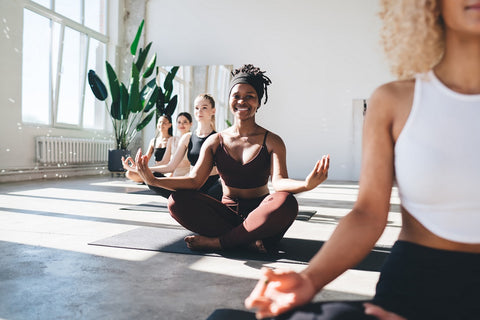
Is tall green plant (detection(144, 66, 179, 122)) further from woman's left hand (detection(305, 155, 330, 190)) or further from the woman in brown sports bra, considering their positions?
woman's left hand (detection(305, 155, 330, 190))

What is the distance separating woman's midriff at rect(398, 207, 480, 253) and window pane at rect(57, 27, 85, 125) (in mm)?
7404

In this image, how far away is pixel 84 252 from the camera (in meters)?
2.27

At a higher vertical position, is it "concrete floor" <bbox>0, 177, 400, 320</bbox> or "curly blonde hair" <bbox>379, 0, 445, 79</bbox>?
"curly blonde hair" <bbox>379, 0, 445, 79</bbox>

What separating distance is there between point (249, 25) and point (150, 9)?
215 cm

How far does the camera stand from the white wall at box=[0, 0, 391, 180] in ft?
27.3

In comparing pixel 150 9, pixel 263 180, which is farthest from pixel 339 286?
pixel 150 9

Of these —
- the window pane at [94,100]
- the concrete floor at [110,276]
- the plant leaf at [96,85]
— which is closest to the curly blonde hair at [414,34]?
the concrete floor at [110,276]

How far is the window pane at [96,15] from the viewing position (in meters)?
8.24

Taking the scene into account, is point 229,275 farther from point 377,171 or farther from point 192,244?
point 377,171

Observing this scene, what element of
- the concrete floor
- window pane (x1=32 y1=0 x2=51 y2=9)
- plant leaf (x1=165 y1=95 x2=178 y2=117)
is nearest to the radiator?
plant leaf (x1=165 y1=95 x2=178 y2=117)

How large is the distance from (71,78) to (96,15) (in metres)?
1.66

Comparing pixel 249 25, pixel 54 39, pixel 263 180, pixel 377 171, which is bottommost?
pixel 263 180

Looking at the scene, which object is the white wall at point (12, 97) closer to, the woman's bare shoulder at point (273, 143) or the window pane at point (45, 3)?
the window pane at point (45, 3)

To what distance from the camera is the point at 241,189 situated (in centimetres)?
247
